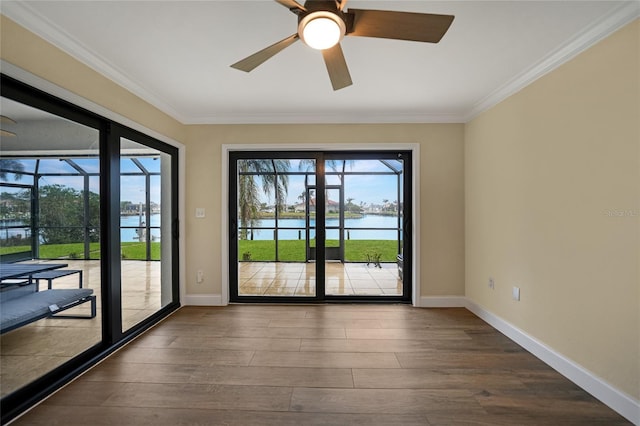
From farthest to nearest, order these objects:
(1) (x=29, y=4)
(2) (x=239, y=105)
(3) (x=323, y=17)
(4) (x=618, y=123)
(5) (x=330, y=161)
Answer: (5) (x=330, y=161) → (2) (x=239, y=105) → (4) (x=618, y=123) → (1) (x=29, y=4) → (3) (x=323, y=17)

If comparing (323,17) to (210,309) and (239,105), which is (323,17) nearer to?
(239,105)

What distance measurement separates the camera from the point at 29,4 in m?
1.60

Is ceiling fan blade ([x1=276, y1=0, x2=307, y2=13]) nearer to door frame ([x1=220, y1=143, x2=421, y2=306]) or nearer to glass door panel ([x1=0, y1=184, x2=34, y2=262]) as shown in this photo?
glass door panel ([x1=0, y1=184, x2=34, y2=262])

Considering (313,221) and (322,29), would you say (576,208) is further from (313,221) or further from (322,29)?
(313,221)

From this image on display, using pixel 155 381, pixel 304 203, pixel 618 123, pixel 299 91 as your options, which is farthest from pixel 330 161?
pixel 155 381

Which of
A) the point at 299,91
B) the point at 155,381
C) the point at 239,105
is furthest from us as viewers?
the point at 239,105

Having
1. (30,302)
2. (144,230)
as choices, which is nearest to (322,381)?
(30,302)

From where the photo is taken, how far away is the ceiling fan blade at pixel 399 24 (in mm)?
1275

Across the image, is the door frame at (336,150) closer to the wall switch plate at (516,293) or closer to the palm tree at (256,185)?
the palm tree at (256,185)

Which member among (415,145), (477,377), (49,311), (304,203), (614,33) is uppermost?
(614,33)

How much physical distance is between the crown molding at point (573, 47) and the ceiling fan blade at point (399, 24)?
1.31 meters

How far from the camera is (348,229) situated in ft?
12.7

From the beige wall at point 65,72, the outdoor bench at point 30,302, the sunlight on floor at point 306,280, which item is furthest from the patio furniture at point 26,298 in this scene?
the sunlight on floor at point 306,280

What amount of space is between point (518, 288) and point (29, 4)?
4.28 metres
